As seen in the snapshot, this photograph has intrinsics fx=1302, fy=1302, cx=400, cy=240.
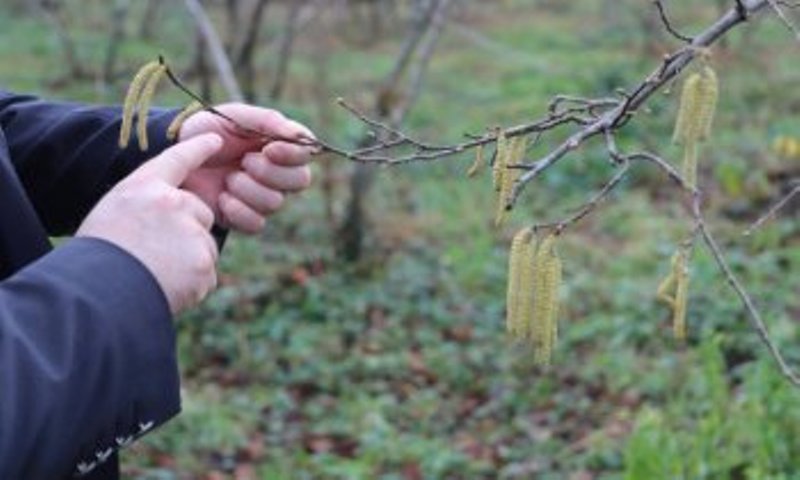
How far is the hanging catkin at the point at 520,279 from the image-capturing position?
1509 millimetres

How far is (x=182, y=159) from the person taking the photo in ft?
5.02

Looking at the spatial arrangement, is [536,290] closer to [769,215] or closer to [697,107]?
[697,107]

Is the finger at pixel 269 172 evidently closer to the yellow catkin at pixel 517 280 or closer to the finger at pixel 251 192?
the finger at pixel 251 192

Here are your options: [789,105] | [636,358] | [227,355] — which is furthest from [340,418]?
[789,105]

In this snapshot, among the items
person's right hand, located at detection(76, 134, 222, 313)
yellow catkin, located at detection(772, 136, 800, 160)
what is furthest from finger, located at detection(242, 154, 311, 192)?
yellow catkin, located at detection(772, 136, 800, 160)

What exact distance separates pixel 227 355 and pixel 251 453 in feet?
3.63

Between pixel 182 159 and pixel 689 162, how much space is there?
582 mm

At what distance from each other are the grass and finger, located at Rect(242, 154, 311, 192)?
220 centimetres

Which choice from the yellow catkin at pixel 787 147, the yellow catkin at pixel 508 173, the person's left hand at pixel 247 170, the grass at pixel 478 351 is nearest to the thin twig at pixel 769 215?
the yellow catkin at pixel 508 173

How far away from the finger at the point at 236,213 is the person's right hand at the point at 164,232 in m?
0.27

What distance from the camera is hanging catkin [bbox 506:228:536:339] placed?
4.95ft

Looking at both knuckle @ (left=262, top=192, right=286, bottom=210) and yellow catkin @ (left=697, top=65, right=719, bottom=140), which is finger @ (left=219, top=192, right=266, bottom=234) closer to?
knuckle @ (left=262, top=192, right=286, bottom=210)

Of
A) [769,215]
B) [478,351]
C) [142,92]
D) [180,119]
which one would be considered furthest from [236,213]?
[478,351]

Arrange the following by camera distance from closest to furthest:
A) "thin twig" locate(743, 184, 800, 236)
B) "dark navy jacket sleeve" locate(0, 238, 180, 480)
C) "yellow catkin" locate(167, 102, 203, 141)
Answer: "dark navy jacket sleeve" locate(0, 238, 180, 480)
"yellow catkin" locate(167, 102, 203, 141)
"thin twig" locate(743, 184, 800, 236)
